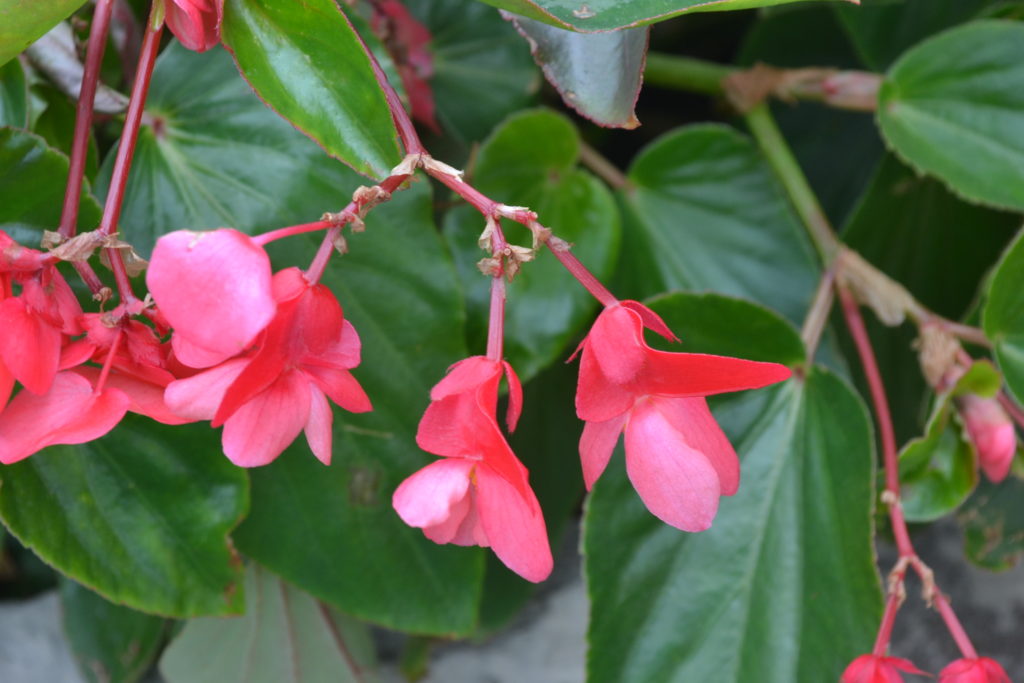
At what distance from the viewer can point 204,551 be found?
0.50 m

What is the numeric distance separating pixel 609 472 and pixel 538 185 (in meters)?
0.25

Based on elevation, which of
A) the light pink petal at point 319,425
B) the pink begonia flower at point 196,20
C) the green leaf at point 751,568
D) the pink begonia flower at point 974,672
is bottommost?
the green leaf at point 751,568

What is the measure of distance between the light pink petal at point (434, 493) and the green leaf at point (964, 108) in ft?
1.53

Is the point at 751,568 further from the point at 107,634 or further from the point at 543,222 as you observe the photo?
the point at 107,634

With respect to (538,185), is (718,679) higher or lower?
lower

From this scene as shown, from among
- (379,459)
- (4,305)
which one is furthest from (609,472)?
(4,305)

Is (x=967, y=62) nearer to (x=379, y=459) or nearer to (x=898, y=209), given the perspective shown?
(x=898, y=209)

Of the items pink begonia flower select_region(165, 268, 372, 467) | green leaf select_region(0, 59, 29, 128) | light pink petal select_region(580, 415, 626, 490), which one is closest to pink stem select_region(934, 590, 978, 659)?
light pink petal select_region(580, 415, 626, 490)

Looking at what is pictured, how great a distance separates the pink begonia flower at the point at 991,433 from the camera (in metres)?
0.56

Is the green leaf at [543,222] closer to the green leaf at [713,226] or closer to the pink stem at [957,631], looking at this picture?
the green leaf at [713,226]

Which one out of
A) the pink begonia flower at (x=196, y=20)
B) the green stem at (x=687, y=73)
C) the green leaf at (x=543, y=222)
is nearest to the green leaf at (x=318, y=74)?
the pink begonia flower at (x=196, y=20)

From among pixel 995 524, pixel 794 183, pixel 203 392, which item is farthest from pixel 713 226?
pixel 203 392

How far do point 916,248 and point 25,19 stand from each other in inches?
29.9

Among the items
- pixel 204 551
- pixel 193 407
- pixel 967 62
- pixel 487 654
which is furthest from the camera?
pixel 487 654
